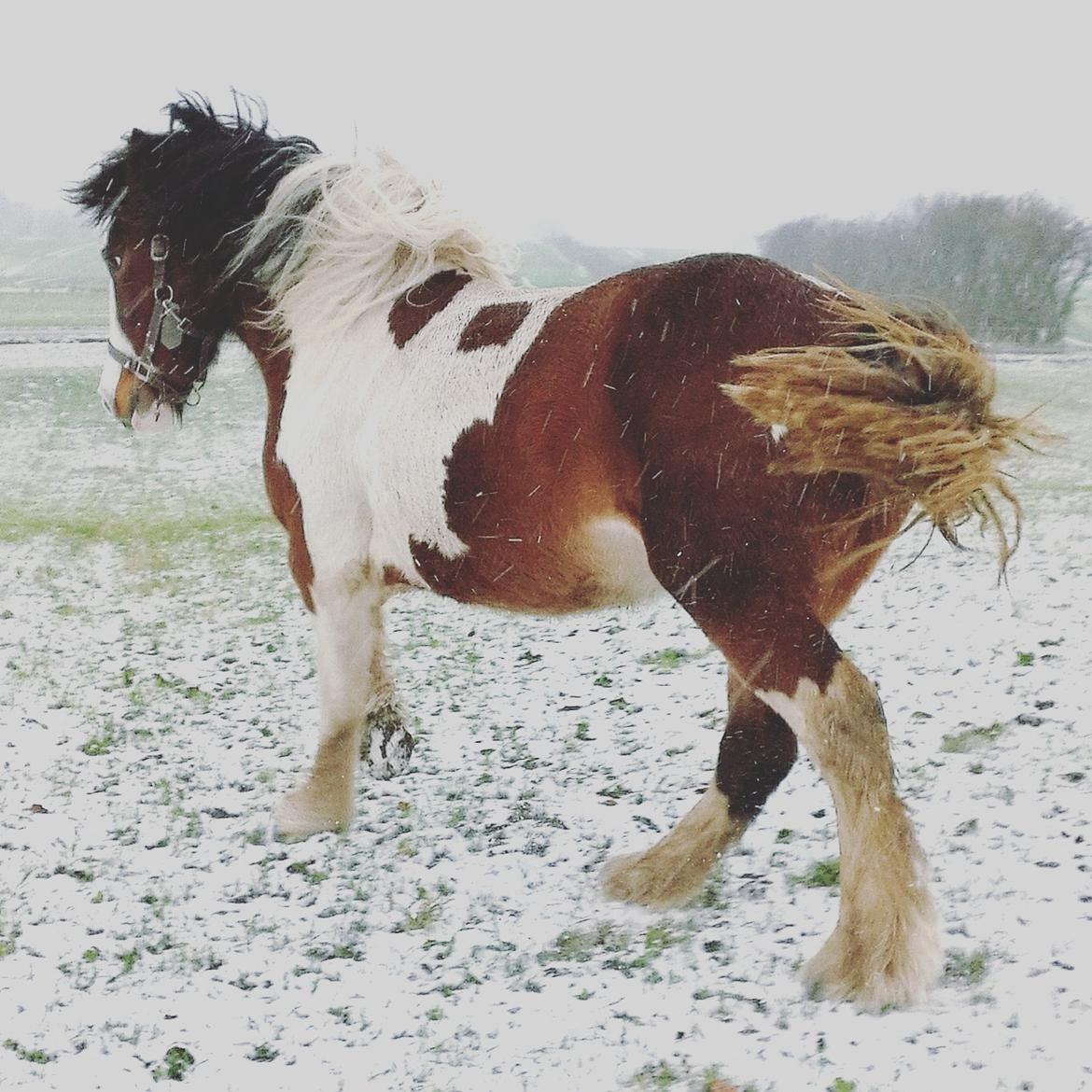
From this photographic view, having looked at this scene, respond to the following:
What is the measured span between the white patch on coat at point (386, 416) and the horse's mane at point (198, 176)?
61cm

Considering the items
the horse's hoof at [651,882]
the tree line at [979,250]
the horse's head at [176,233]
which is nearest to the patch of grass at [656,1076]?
the horse's hoof at [651,882]

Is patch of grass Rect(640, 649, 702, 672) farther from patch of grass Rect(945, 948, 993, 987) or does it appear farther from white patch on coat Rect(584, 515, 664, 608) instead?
patch of grass Rect(945, 948, 993, 987)

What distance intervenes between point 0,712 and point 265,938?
9.84 feet

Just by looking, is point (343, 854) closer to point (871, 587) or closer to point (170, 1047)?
point (170, 1047)

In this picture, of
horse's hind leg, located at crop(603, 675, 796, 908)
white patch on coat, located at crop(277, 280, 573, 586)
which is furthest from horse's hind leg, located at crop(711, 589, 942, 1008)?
white patch on coat, located at crop(277, 280, 573, 586)

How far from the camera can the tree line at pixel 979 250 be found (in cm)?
1283

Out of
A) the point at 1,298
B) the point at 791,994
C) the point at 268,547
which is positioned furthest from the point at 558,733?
the point at 1,298

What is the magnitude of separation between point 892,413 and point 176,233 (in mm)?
3242

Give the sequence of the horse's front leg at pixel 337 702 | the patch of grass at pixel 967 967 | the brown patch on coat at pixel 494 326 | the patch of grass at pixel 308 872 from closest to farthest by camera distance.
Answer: the patch of grass at pixel 967 967 < the brown patch on coat at pixel 494 326 < the patch of grass at pixel 308 872 < the horse's front leg at pixel 337 702

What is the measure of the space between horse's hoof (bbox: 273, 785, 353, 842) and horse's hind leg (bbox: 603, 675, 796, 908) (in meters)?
1.24

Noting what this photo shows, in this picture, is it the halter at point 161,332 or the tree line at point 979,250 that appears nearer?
the halter at point 161,332

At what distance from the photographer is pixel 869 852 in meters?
2.72

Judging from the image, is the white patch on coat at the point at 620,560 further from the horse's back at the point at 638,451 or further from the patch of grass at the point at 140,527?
the patch of grass at the point at 140,527

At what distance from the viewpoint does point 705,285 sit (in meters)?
2.93
